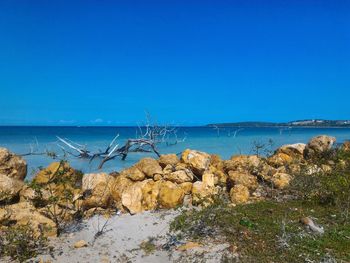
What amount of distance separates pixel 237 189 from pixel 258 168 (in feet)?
6.57

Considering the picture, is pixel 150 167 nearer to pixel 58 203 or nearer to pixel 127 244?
pixel 58 203

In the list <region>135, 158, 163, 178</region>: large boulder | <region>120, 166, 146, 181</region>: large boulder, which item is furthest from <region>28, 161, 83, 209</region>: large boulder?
<region>135, 158, 163, 178</region>: large boulder

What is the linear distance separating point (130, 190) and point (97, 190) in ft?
2.85

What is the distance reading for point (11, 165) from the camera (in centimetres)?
1127

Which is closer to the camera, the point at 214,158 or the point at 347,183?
the point at 347,183

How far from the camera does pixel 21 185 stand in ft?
31.8

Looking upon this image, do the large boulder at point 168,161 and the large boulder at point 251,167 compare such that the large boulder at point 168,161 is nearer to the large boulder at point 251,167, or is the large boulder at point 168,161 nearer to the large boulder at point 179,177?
the large boulder at point 179,177

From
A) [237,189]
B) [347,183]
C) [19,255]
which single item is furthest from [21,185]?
[347,183]

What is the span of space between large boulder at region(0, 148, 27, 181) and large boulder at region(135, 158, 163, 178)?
345cm

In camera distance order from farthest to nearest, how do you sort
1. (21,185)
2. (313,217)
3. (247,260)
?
(21,185) < (313,217) < (247,260)

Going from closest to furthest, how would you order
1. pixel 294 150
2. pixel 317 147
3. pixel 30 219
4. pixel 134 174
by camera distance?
pixel 30 219 → pixel 134 174 → pixel 317 147 → pixel 294 150

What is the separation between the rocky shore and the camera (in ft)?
27.3

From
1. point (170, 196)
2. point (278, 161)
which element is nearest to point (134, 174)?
point (170, 196)

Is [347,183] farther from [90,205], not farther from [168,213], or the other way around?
[90,205]
